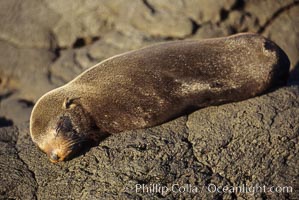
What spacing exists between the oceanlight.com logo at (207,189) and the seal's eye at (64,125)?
3.14 feet

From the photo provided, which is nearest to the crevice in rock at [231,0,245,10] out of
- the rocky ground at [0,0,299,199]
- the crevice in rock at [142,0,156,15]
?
the rocky ground at [0,0,299,199]

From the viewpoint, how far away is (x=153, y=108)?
14.6ft

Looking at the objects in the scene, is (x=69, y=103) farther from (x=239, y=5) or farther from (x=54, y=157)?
(x=239, y=5)

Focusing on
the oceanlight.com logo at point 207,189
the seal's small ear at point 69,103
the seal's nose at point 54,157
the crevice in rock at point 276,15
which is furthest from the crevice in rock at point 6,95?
the crevice in rock at point 276,15

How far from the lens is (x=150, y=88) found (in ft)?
14.6

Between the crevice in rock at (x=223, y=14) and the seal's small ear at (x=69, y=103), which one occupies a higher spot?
the crevice in rock at (x=223, y=14)

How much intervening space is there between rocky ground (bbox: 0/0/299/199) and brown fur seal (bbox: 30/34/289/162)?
0.15 metres

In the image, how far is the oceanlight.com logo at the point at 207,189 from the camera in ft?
12.3

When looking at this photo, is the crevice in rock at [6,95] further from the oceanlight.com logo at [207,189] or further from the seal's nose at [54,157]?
the oceanlight.com logo at [207,189]

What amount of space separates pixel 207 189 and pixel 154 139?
701 mm

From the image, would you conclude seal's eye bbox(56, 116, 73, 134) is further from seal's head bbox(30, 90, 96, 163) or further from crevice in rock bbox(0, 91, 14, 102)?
crevice in rock bbox(0, 91, 14, 102)

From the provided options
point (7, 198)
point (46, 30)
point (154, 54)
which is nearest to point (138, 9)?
point (46, 30)

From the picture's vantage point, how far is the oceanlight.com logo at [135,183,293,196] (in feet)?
12.3

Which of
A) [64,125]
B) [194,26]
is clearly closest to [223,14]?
[194,26]
